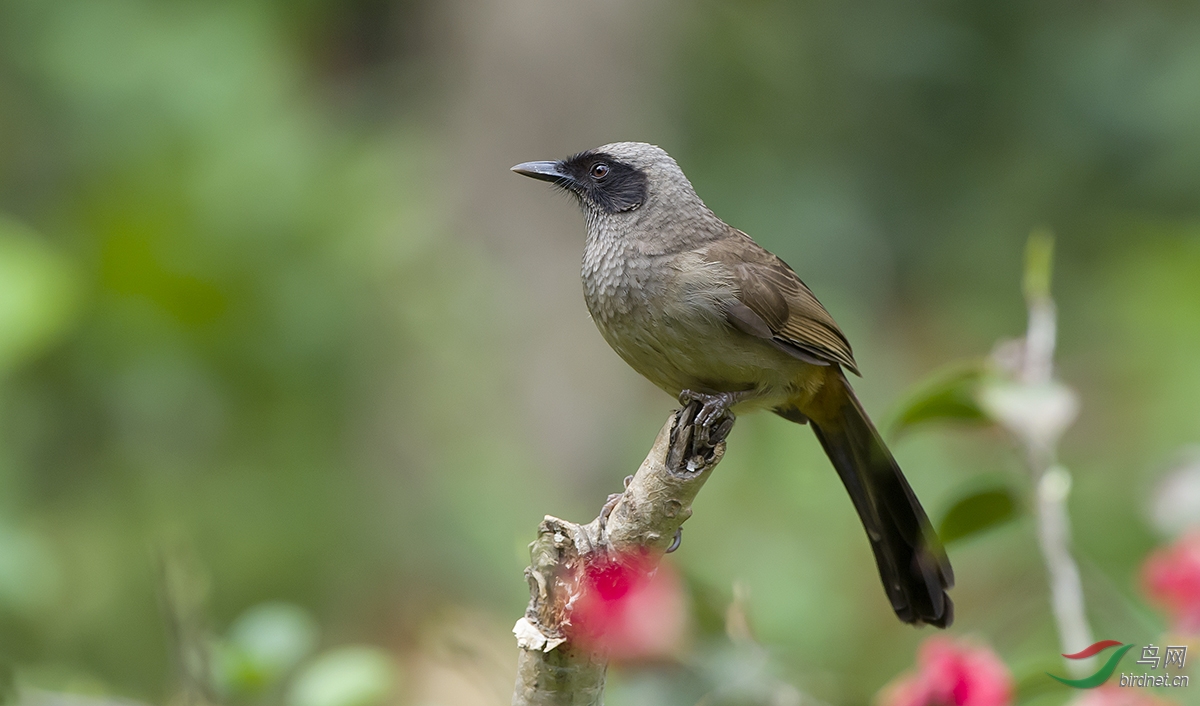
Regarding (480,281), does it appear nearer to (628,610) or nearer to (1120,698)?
(628,610)

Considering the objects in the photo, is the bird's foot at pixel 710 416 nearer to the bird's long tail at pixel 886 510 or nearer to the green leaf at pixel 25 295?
the bird's long tail at pixel 886 510

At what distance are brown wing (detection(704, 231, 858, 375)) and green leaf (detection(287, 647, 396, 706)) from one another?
3.66ft

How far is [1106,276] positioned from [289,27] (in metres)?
5.48

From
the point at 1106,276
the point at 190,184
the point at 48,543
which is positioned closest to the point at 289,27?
the point at 190,184

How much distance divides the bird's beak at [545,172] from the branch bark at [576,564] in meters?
1.38

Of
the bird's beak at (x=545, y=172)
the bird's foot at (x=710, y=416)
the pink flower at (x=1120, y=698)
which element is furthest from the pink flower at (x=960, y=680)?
the bird's beak at (x=545, y=172)

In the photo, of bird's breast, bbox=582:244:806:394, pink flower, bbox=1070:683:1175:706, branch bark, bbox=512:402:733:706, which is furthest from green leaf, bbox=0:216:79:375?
pink flower, bbox=1070:683:1175:706

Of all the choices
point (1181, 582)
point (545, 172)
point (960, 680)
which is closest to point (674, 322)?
point (545, 172)

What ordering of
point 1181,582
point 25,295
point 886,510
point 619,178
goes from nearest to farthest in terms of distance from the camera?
point 1181,582 → point 886,510 → point 619,178 → point 25,295

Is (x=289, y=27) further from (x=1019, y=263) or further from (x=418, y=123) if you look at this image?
(x=1019, y=263)

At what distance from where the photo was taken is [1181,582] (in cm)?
200

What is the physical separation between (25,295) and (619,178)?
218cm

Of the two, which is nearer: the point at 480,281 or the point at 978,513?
the point at 978,513

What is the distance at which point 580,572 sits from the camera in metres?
1.92
